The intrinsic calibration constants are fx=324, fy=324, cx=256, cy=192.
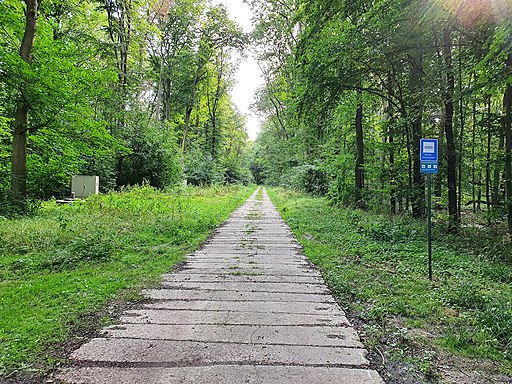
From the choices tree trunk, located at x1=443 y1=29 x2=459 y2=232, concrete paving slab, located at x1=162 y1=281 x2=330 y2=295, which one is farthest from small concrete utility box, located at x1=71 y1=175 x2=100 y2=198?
tree trunk, located at x1=443 y1=29 x2=459 y2=232

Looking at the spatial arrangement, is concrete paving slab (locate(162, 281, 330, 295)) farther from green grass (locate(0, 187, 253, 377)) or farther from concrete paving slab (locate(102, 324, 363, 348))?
concrete paving slab (locate(102, 324, 363, 348))

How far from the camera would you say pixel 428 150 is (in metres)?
5.18

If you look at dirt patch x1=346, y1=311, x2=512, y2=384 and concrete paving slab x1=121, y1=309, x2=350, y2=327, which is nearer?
dirt patch x1=346, y1=311, x2=512, y2=384

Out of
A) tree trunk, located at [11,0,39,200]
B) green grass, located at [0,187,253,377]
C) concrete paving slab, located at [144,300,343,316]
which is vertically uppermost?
tree trunk, located at [11,0,39,200]

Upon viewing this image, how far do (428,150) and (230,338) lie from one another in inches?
165

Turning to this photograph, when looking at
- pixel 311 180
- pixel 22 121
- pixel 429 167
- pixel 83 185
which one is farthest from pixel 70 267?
pixel 311 180

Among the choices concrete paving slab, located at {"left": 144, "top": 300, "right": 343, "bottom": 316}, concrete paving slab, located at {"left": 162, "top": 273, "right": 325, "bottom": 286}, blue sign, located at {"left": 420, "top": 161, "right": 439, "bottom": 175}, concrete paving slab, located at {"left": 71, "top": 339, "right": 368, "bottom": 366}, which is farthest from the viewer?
blue sign, located at {"left": 420, "top": 161, "right": 439, "bottom": 175}

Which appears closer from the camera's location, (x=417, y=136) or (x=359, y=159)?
(x=417, y=136)

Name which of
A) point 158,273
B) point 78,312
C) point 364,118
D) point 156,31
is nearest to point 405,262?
point 158,273

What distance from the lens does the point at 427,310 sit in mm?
3855

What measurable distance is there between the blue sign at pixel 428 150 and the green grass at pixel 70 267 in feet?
15.3

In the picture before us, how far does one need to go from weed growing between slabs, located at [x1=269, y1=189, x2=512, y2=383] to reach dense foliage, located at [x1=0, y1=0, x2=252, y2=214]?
899cm

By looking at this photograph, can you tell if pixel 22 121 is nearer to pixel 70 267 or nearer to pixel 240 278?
pixel 70 267

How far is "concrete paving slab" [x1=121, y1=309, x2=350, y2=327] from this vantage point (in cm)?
347
